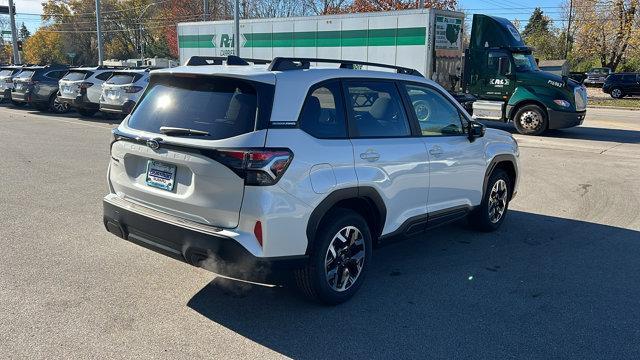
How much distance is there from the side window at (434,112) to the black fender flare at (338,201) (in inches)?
36.9

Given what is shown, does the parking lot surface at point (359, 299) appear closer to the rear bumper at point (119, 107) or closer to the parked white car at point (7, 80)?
the rear bumper at point (119, 107)

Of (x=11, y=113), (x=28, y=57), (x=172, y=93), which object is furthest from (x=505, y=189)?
(x=28, y=57)

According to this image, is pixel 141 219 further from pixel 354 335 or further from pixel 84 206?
pixel 84 206

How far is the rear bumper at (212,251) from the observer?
3.42 meters

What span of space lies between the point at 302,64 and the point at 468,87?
1358cm

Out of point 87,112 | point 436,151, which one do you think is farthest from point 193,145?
point 87,112

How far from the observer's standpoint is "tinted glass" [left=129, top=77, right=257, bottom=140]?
3.54 m

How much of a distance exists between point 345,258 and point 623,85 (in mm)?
37282

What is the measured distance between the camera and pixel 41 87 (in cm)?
1989

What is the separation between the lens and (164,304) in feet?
13.1

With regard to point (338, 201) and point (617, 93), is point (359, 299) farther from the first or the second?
point (617, 93)

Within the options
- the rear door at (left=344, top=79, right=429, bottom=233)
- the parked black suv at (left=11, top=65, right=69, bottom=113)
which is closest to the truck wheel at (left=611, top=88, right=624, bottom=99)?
the parked black suv at (left=11, top=65, right=69, bottom=113)

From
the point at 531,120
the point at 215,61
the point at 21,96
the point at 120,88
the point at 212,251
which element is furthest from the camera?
the point at 21,96

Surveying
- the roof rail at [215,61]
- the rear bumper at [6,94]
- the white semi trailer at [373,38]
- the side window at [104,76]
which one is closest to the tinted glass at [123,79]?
the side window at [104,76]
